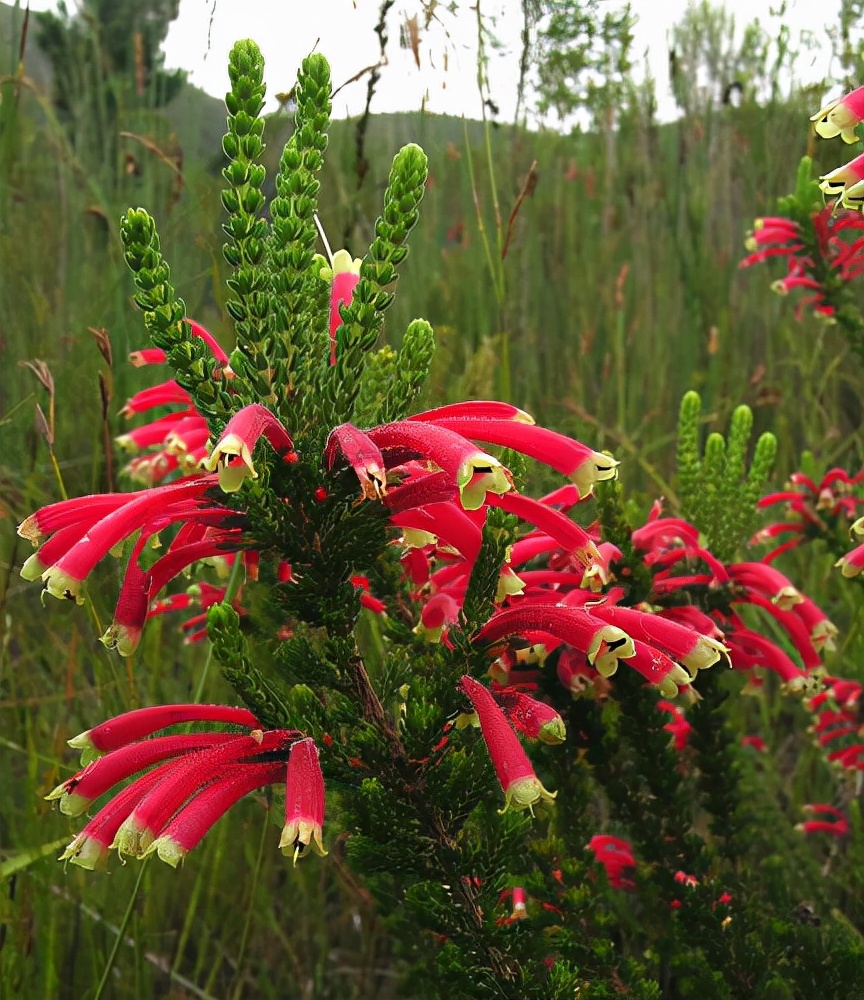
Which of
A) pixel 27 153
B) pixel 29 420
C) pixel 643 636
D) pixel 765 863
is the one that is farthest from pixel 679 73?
pixel 643 636

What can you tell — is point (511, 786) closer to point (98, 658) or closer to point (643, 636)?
point (643, 636)

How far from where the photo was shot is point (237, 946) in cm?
212

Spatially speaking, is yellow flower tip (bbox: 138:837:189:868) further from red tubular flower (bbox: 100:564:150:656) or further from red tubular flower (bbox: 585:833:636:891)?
red tubular flower (bbox: 585:833:636:891)

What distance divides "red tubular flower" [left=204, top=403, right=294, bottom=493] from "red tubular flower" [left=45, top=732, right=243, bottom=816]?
282 millimetres

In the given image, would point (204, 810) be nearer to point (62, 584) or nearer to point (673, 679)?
point (62, 584)

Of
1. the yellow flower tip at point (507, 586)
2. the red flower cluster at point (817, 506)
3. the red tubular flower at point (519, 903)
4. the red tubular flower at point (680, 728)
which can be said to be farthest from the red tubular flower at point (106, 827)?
the red flower cluster at point (817, 506)

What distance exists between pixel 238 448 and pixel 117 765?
37 cm

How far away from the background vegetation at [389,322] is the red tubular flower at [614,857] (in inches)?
14.7

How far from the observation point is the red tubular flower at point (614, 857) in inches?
65.3

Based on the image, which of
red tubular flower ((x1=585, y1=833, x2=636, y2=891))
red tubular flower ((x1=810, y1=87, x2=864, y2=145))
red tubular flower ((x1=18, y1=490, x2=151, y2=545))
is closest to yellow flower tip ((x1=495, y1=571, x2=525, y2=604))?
red tubular flower ((x1=18, y1=490, x2=151, y2=545))

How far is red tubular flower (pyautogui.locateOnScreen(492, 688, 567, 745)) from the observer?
894 millimetres

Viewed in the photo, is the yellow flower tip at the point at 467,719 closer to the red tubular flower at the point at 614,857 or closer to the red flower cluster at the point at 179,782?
the red flower cluster at the point at 179,782

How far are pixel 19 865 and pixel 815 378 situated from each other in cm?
288

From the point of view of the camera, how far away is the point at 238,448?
2.31 ft
